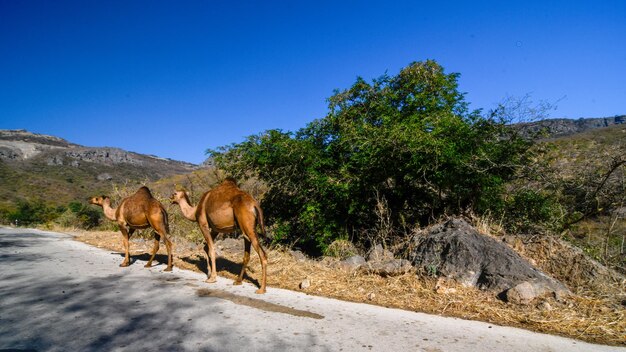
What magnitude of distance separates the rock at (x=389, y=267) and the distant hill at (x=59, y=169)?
29.7 metres

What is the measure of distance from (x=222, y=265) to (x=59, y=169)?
79733 mm

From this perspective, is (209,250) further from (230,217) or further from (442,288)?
(442,288)

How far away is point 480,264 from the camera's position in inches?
230

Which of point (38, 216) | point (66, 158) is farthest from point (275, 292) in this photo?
point (66, 158)

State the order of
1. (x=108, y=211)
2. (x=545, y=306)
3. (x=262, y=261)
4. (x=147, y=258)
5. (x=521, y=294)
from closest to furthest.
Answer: (x=545, y=306) → (x=521, y=294) → (x=262, y=261) → (x=108, y=211) → (x=147, y=258)

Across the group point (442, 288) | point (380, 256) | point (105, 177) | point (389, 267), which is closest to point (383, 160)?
point (380, 256)

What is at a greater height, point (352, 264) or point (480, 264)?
point (480, 264)

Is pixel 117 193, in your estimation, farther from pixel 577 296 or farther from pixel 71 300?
pixel 577 296

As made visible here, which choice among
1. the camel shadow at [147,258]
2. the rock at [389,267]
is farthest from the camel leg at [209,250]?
the rock at [389,267]

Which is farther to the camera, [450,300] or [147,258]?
[147,258]

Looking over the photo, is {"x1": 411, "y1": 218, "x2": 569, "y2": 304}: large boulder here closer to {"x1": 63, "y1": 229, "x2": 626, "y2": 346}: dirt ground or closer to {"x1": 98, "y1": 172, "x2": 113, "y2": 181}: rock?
{"x1": 63, "y1": 229, "x2": 626, "y2": 346}: dirt ground

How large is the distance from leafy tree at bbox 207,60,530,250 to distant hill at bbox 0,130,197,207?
82.2 feet

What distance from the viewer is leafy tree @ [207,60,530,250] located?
8.38 meters

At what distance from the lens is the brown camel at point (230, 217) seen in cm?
603
